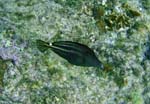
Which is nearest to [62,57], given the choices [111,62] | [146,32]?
[111,62]

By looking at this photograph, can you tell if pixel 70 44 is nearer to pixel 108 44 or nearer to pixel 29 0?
pixel 108 44

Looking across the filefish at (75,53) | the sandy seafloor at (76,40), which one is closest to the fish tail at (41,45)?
the sandy seafloor at (76,40)

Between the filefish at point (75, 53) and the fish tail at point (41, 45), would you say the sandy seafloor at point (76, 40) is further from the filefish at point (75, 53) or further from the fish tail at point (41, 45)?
the filefish at point (75, 53)

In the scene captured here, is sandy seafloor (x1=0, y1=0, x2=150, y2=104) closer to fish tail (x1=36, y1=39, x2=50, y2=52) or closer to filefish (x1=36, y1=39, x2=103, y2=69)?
fish tail (x1=36, y1=39, x2=50, y2=52)

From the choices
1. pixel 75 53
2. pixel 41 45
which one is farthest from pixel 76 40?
pixel 75 53

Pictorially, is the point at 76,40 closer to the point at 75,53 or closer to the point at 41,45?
the point at 41,45
